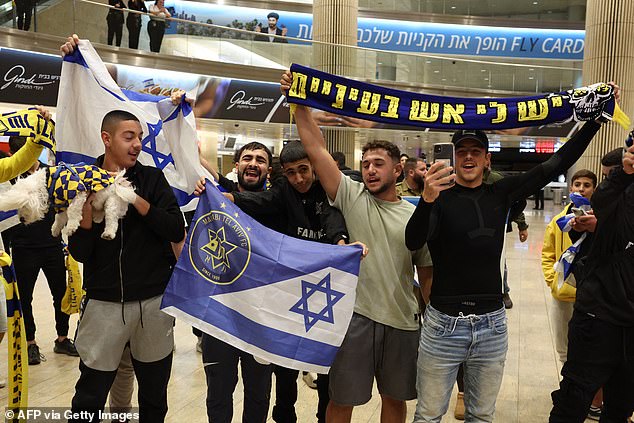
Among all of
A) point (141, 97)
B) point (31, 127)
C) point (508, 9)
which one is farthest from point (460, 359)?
point (508, 9)

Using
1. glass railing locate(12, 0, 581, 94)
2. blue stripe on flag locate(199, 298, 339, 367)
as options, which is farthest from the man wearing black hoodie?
glass railing locate(12, 0, 581, 94)

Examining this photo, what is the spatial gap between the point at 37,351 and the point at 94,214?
2.86 metres

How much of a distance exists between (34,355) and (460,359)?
3.65 meters

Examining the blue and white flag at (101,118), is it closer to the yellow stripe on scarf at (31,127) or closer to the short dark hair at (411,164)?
the yellow stripe on scarf at (31,127)

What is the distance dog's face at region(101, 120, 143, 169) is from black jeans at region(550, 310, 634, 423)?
2.38 meters

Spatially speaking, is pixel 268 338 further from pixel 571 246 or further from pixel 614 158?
pixel 614 158

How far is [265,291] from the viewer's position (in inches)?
115

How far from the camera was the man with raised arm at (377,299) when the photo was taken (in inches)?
119

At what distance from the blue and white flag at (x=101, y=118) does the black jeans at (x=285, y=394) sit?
4.02 feet

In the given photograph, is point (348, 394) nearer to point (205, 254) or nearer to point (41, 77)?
point (205, 254)

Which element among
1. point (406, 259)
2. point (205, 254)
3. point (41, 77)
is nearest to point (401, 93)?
point (406, 259)

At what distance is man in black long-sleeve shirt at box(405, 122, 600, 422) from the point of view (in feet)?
9.36

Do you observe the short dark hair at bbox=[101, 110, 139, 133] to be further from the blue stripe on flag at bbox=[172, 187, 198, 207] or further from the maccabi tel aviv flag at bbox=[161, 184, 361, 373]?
the blue stripe on flag at bbox=[172, 187, 198, 207]

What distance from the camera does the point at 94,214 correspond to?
2.72 metres
